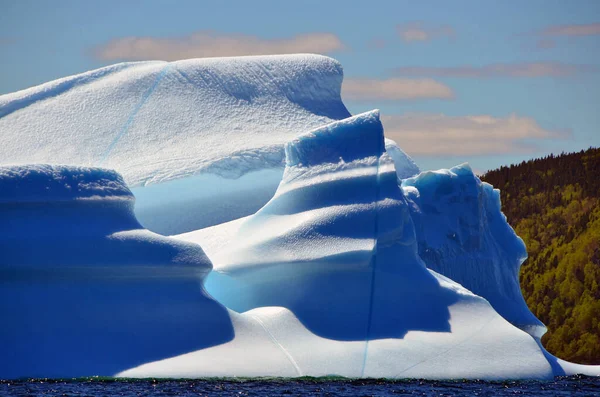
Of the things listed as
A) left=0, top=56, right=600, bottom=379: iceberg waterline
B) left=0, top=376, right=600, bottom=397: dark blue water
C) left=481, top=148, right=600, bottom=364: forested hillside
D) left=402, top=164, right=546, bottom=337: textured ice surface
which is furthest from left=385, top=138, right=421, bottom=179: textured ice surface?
left=481, top=148, right=600, bottom=364: forested hillside

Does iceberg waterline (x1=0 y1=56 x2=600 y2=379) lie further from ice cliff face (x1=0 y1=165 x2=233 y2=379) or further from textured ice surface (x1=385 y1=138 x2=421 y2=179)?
textured ice surface (x1=385 y1=138 x2=421 y2=179)

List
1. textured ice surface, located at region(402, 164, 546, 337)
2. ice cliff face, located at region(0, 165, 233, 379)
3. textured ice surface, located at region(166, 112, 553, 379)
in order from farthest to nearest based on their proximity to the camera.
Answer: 1. textured ice surface, located at region(402, 164, 546, 337)
2. textured ice surface, located at region(166, 112, 553, 379)
3. ice cliff face, located at region(0, 165, 233, 379)

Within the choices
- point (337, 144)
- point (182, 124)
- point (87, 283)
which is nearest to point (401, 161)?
point (182, 124)

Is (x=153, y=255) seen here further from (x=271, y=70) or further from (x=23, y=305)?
(x=271, y=70)

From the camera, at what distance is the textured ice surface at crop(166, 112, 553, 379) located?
20.2 m

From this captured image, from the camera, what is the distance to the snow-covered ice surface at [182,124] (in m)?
23.4

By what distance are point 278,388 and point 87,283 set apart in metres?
3.16

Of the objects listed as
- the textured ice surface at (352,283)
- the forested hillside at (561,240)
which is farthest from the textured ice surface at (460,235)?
the forested hillside at (561,240)

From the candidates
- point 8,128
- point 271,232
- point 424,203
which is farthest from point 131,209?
point 424,203

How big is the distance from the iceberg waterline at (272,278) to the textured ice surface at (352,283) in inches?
0.9

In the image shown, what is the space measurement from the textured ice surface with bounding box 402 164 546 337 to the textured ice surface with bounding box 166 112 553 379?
2.16m

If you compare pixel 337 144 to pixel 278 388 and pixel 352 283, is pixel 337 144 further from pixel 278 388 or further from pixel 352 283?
pixel 278 388

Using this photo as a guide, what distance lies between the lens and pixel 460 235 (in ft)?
80.8

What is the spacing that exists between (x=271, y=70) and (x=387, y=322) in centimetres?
697
